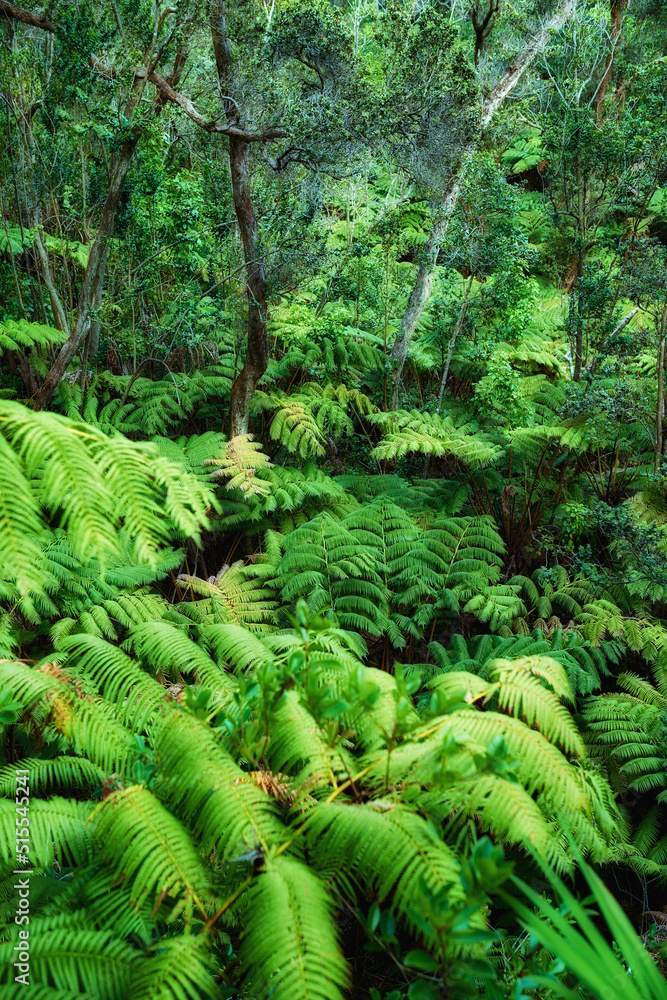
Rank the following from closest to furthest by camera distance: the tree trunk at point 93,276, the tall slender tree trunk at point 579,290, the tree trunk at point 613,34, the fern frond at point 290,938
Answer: the fern frond at point 290,938
the tree trunk at point 93,276
the tall slender tree trunk at point 579,290
the tree trunk at point 613,34

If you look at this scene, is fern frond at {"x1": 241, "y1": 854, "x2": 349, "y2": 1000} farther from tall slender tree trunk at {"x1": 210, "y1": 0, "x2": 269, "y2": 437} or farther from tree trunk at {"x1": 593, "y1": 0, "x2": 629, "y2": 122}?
tree trunk at {"x1": 593, "y1": 0, "x2": 629, "y2": 122}

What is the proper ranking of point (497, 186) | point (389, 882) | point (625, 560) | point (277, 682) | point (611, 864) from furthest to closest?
point (497, 186), point (625, 560), point (611, 864), point (277, 682), point (389, 882)

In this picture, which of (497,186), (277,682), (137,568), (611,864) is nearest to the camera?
(277,682)

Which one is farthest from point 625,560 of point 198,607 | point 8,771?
point 8,771

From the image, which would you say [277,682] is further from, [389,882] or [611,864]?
[611,864]

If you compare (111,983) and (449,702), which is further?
(449,702)

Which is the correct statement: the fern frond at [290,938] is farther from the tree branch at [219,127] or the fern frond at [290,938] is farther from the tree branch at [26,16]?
the tree branch at [26,16]

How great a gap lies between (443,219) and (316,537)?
402 centimetres

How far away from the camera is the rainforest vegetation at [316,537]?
1473 millimetres

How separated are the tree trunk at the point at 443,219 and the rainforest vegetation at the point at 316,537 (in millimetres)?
37

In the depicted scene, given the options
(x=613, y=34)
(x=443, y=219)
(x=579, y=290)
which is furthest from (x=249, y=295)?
(x=613, y=34)

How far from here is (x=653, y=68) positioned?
591 centimetres

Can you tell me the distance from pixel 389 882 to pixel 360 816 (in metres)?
0.14

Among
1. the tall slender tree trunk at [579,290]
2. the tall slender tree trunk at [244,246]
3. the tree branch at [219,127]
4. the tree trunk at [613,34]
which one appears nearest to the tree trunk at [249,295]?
the tall slender tree trunk at [244,246]
